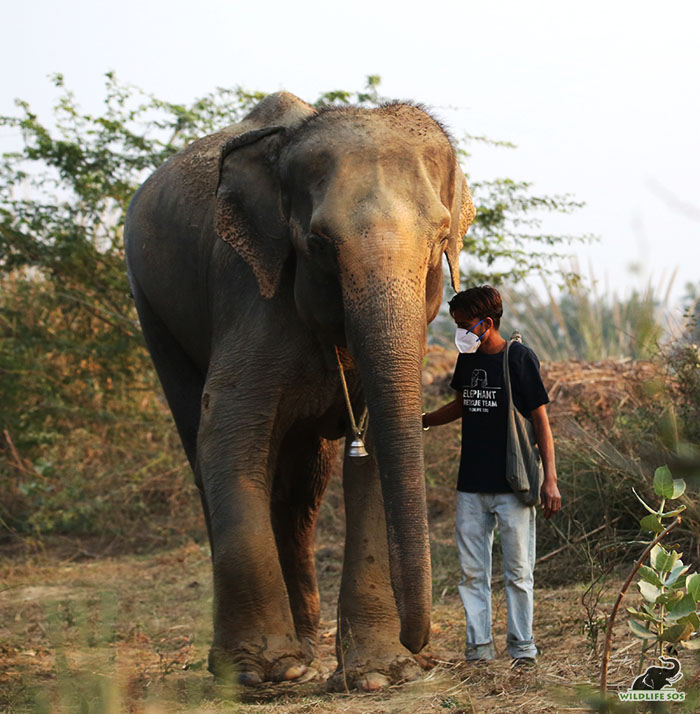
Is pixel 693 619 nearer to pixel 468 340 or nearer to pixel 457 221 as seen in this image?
pixel 468 340

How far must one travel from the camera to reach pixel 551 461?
195 inches

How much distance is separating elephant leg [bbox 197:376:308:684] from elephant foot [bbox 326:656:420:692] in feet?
0.58

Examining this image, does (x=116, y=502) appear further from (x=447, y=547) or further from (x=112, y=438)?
(x=447, y=547)

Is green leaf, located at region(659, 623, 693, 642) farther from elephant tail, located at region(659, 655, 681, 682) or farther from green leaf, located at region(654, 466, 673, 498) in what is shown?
green leaf, located at region(654, 466, 673, 498)

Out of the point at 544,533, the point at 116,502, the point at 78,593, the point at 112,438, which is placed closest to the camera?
the point at 544,533

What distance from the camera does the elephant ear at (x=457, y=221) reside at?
5.02 metres

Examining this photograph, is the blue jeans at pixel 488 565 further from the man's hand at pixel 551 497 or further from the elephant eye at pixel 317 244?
the elephant eye at pixel 317 244

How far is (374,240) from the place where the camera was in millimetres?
4355

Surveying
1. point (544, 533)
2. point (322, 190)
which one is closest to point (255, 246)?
point (322, 190)

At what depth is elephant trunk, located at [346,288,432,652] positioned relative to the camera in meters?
3.94

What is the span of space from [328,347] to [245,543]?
96cm

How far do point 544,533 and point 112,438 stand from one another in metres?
5.81

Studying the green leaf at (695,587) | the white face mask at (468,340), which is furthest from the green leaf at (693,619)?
the white face mask at (468,340)

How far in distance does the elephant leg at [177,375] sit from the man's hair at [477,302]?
88.2 inches
